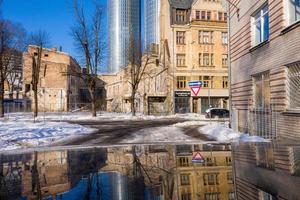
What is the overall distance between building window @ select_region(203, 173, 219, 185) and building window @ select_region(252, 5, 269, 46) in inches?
381

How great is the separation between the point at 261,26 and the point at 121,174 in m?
11.5

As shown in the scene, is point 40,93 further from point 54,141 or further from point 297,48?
point 297,48

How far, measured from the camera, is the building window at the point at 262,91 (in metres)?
15.8

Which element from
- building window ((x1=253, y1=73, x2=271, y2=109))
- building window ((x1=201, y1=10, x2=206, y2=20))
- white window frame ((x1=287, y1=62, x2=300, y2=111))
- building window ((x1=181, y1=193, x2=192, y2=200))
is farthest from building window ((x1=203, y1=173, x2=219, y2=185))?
building window ((x1=201, y1=10, x2=206, y2=20))

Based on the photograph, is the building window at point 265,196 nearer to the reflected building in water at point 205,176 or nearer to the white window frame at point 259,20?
the reflected building in water at point 205,176

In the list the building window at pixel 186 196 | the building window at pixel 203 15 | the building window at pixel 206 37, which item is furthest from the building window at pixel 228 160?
the building window at pixel 203 15

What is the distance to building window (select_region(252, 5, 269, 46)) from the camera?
1589 centimetres

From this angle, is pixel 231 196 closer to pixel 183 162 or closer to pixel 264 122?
pixel 183 162

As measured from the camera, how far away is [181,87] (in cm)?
5475

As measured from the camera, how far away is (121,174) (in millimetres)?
8047

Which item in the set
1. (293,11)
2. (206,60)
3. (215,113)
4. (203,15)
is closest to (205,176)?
(293,11)

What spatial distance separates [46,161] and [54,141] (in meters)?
6.36

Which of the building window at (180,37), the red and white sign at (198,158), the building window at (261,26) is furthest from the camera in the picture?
the building window at (180,37)

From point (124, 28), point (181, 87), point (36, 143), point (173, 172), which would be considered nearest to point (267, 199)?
point (173, 172)
